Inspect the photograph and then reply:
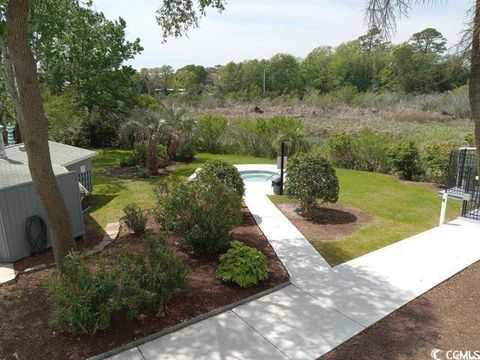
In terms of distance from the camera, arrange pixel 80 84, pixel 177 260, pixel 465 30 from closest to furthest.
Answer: pixel 465 30
pixel 177 260
pixel 80 84

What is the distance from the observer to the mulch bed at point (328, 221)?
718 centimetres

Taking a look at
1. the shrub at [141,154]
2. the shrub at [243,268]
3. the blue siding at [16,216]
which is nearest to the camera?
the shrub at [243,268]

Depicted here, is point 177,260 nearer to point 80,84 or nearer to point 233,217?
point 233,217

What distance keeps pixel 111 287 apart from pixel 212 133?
13750 millimetres

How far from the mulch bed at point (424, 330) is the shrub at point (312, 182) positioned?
10.1ft

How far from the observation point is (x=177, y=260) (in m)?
4.34

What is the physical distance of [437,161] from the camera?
11.1 m

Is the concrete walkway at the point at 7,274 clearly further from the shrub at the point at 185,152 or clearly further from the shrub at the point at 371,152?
the shrub at the point at 371,152

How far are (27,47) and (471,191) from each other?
28.5 feet

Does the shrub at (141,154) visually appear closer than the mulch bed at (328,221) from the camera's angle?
No

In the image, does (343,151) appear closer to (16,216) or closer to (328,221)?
(328,221)

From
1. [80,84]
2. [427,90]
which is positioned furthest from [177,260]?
[427,90]

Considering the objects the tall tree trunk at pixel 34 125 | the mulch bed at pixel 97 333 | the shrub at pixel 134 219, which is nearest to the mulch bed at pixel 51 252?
the mulch bed at pixel 97 333

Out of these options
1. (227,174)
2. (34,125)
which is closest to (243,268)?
(227,174)
